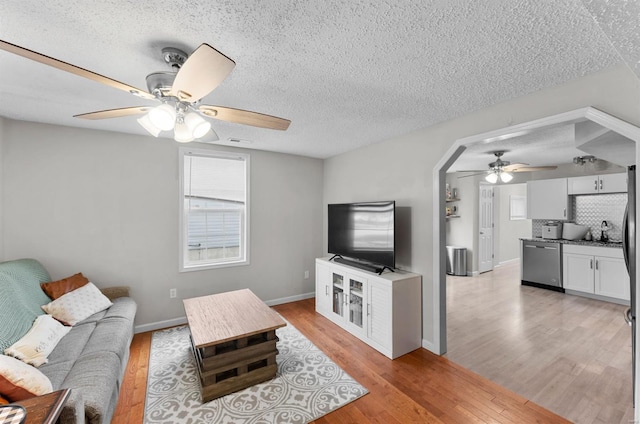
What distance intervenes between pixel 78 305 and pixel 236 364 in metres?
1.67

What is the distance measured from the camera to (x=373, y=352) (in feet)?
9.32

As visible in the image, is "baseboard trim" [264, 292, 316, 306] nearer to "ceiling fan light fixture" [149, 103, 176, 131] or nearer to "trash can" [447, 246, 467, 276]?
"ceiling fan light fixture" [149, 103, 176, 131]

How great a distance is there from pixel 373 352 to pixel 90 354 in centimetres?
246

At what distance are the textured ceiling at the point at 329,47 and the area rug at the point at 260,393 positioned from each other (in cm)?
242

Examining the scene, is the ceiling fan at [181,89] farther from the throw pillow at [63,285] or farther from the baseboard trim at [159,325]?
the baseboard trim at [159,325]

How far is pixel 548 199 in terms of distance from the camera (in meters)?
5.21

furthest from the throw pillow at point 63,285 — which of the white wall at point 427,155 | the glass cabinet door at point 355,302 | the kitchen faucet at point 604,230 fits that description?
the kitchen faucet at point 604,230

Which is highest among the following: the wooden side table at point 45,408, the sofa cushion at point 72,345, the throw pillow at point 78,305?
the wooden side table at point 45,408

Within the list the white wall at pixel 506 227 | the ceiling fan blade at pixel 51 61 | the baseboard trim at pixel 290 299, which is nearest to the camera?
the ceiling fan blade at pixel 51 61

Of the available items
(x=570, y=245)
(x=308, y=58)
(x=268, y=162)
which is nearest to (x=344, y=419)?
(x=308, y=58)

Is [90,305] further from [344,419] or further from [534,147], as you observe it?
[534,147]

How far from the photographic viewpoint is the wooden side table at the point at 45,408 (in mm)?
1033

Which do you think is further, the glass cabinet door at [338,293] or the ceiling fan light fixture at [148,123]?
the glass cabinet door at [338,293]

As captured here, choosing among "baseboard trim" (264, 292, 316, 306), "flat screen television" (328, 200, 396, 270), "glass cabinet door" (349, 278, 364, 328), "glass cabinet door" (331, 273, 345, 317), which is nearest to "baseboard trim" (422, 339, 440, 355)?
"glass cabinet door" (349, 278, 364, 328)
